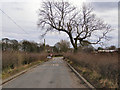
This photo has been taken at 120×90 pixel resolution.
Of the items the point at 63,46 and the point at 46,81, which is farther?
the point at 63,46

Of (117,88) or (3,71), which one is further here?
(3,71)

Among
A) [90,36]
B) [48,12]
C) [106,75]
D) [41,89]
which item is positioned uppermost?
[48,12]

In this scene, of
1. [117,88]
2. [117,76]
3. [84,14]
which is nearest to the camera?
[117,88]

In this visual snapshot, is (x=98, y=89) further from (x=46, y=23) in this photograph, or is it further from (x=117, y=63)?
(x=46, y=23)

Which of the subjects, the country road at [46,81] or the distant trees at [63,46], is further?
the distant trees at [63,46]

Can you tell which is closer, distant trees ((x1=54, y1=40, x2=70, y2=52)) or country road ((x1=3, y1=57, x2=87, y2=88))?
country road ((x1=3, y1=57, x2=87, y2=88))

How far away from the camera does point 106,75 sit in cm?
974

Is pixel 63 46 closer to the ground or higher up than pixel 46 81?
→ higher up

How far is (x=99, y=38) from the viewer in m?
37.8

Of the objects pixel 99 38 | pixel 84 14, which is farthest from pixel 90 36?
pixel 84 14

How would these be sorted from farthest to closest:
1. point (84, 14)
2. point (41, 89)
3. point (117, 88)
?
point (84, 14) → point (41, 89) → point (117, 88)

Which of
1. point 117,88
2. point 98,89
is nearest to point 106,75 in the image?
point 98,89

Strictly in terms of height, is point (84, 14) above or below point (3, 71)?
above

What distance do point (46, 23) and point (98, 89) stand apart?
102ft
